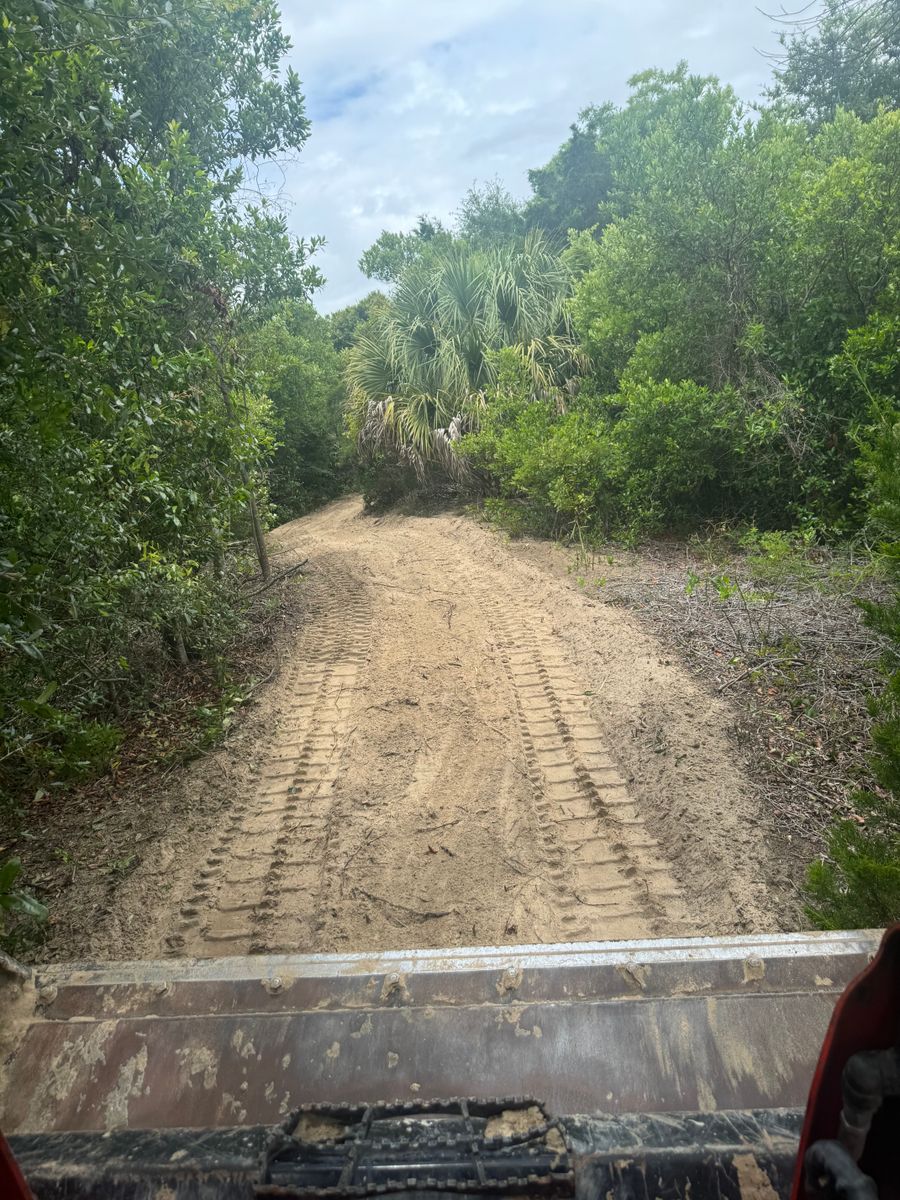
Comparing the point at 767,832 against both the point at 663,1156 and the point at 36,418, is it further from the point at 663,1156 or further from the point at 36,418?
the point at 36,418

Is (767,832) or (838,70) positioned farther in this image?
(838,70)

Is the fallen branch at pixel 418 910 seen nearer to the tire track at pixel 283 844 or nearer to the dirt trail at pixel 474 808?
the dirt trail at pixel 474 808

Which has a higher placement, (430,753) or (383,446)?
(383,446)

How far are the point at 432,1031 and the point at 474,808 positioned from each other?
1.99m

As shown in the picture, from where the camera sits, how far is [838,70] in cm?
1322

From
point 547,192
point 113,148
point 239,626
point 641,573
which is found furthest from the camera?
point 547,192

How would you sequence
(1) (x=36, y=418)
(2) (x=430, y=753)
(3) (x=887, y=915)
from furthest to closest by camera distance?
(2) (x=430, y=753)
(1) (x=36, y=418)
(3) (x=887, y=915)

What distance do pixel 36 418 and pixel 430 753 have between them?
2605mm

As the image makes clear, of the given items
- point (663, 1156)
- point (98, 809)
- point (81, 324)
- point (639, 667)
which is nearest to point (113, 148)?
point (81, 324)

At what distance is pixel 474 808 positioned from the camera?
3607 millimetres

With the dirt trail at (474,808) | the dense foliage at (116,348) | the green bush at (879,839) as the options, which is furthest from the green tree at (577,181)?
the green bush at (879,839)

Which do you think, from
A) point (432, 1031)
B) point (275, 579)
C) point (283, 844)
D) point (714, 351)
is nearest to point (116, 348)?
point (283, 844)

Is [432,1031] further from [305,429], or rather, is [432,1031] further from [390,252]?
[390,252]

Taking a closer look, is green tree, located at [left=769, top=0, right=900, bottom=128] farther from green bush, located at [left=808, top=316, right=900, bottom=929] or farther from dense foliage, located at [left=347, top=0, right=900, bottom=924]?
green bush, located at [left=808, top=316, right=900, bottom=929]
